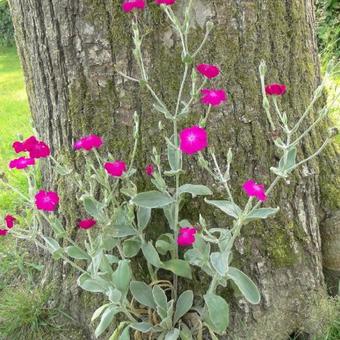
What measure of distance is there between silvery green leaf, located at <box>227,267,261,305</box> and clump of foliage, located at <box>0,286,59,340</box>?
91 cm

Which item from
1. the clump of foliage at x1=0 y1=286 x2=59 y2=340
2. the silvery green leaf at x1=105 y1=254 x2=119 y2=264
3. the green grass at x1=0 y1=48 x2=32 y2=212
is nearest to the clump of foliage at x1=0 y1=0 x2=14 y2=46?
the green grass at x1=0 y1=48 x2=32 y2=212

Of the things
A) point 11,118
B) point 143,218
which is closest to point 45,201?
point 143,218

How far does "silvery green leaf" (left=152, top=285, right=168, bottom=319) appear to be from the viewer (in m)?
1.95

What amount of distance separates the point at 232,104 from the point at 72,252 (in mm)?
838

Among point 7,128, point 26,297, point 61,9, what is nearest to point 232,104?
point 61,9

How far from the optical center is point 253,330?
2.21m

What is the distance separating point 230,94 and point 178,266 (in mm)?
695

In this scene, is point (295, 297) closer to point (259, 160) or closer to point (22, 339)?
point (259, 160)

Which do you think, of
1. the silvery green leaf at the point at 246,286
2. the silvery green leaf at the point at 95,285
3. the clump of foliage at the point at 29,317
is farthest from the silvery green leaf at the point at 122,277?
the clump of foliage at the point at 29,317

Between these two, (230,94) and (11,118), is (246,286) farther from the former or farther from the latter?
(11,118)

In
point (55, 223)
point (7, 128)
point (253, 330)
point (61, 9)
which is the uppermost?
point (61, 9)

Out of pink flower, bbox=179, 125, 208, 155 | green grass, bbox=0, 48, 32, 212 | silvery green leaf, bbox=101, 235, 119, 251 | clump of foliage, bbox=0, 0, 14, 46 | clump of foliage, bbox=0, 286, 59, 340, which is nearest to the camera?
pink flower, bbox=179, 125, 208, 155

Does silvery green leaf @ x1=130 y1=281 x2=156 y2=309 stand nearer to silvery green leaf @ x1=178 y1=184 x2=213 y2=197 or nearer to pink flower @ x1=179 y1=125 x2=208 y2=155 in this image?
silvery green leaf @ x1=178 y1=184 x2=213 y2=197

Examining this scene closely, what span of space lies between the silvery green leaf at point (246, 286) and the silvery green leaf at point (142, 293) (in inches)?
12.7
